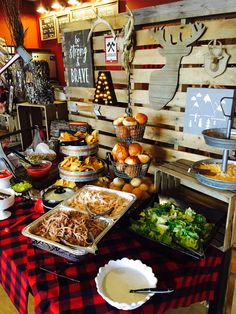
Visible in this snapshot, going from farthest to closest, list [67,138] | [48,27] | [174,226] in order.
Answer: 1. [48,27]
2. [67,138]
3. [174,226]

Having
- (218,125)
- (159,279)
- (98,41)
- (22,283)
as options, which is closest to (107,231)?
(159,279)

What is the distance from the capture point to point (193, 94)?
5.57 feet

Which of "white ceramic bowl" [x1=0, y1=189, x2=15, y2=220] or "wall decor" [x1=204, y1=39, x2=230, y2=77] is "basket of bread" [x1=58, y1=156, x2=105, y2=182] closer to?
"white ceramic bowl" [x1=0, y1=189, x2=15, y2=220]

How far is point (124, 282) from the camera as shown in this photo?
39.9 inches

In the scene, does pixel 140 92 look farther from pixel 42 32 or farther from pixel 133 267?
pixel 42 32

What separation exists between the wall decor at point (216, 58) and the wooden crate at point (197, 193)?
603 millimetres

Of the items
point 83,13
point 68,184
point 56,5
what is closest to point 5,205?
point 68,184

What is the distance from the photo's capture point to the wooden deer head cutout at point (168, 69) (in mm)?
1643

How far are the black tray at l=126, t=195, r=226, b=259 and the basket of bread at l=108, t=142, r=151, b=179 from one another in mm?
196

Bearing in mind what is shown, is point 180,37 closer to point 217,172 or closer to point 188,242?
point 217,172

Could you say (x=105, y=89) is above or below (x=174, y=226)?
above

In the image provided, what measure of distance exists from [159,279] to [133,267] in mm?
123

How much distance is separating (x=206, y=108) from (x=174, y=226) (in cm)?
81

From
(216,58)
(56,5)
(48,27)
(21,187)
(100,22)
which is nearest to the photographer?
(216,58)
